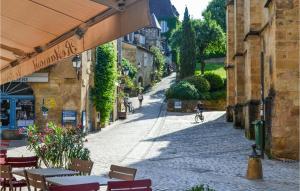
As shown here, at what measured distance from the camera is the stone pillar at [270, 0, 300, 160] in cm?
1734

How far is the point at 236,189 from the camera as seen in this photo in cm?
1156

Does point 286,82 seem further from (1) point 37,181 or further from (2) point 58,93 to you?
(2) point 58,93

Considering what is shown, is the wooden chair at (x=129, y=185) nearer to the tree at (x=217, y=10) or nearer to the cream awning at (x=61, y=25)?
the cream awning at (x=61, y=25)

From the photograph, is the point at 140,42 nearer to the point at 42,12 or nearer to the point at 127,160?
the point at 127,160

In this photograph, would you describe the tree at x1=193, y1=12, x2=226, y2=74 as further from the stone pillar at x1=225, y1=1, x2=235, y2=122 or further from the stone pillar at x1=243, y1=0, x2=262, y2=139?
the stone pillar at x1=243, y1=0, x2=262, y2=139

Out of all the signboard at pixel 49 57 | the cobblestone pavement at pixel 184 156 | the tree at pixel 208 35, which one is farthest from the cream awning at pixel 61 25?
the tree at pixel 208 35

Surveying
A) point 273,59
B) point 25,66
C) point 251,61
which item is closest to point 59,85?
point 251,61

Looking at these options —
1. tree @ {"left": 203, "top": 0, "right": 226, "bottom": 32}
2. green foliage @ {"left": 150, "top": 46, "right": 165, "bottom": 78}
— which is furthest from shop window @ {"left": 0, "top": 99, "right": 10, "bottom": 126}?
tree @ {"left": 203, "top": 0, "right": 226, "bottom": 32}

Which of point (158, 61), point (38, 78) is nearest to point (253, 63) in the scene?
point (38, 78)

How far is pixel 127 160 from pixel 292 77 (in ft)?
19.9

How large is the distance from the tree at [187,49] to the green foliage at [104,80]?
28422 mm

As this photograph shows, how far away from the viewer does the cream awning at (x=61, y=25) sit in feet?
15.7

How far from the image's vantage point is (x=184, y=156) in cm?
1880

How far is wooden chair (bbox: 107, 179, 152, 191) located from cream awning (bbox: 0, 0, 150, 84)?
62.0 inches
